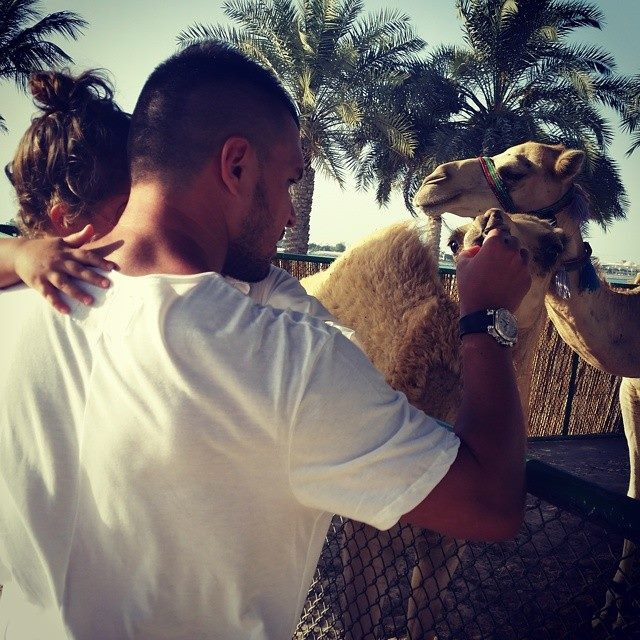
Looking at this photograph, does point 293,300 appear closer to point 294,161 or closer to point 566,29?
point 294,161

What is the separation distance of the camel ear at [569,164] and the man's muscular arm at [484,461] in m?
3.71

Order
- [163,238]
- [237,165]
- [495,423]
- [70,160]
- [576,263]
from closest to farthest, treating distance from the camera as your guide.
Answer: [495,423] < [163,238] < [237,165] < [70,160] < [576,263]

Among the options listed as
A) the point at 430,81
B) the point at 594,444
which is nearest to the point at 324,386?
the point at 594,444

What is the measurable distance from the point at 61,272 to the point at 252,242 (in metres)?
0.41

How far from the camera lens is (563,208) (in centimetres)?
436

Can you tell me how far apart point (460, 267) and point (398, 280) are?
1212mm

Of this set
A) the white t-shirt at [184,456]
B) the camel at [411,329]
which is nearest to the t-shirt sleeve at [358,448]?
Result: the white t-shirt at [184,456]

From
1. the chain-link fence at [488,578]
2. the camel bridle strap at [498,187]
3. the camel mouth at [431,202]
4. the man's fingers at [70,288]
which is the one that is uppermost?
the camel bridle strap at [498,187]

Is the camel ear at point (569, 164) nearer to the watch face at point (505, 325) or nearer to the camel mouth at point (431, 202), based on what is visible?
the camel mouth at point (431, 202)

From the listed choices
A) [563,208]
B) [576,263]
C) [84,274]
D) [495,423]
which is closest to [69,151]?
[84,274]

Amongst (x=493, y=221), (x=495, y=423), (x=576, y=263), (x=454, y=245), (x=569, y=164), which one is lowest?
(x=495, y=423)

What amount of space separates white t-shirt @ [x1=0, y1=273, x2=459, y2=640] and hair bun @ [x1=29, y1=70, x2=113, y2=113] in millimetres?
1248

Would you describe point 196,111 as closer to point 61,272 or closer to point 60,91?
point 61,272

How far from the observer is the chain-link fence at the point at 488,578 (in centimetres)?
109
